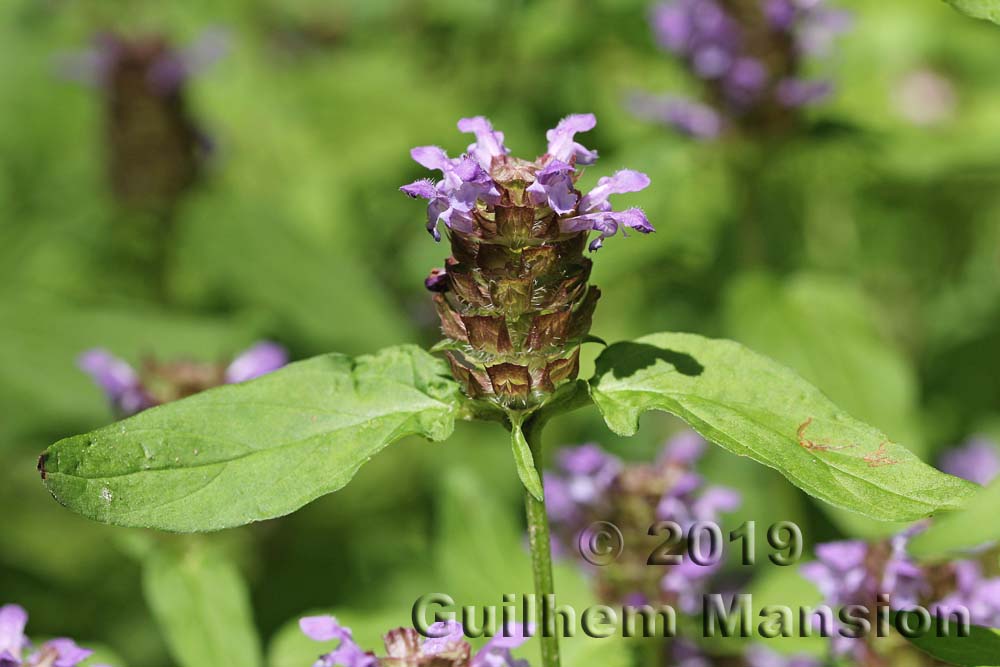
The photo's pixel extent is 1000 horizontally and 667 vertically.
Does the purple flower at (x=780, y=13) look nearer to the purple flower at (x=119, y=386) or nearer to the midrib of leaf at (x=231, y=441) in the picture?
the purple flower at (x=119, y=386)

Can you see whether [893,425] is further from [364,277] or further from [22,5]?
[22,5]

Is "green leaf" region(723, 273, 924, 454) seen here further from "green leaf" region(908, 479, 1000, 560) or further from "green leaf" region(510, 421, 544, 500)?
"green leaf" region(908, 479, 1000, 560)

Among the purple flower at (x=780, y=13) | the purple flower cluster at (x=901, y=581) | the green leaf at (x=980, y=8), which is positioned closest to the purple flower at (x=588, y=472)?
the purple flower cluster at (x=901, y=581)

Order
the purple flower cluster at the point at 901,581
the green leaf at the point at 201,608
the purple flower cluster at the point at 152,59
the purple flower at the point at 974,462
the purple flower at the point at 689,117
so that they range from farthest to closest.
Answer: the purple flower cluster at the point at 152,59
the purple flower at the point at 689,117
the purple flower at the point at 974,462
the green leaf at the point at 201,608
the purple flower cluster at the point at 901,581

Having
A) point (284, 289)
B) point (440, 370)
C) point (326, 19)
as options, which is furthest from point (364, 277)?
point (326, 19)

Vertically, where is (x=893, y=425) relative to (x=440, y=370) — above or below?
above

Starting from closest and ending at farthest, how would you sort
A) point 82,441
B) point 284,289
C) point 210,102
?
point 82,441, point 284,289, point 210,102

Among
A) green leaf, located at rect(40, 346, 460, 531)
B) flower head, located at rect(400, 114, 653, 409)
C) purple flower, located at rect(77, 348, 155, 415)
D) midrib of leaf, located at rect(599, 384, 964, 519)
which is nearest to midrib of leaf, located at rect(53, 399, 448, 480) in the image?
green leaf, located at rect(40, 346, 460, 531)
